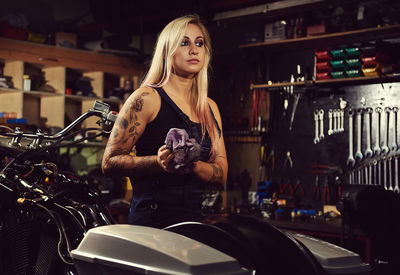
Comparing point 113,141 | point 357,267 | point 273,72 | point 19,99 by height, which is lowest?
point 357,267

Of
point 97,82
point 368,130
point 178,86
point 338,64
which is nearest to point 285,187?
point 368,130

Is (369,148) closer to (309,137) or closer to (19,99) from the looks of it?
(309,137)

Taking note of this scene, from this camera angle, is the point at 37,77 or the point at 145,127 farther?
the point at 37,77

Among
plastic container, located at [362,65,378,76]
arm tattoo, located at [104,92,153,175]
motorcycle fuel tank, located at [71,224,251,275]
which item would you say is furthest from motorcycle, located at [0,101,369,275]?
plastic container, located at [362,65,378,76]

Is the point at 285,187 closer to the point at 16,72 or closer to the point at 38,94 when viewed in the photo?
the point at 38,94

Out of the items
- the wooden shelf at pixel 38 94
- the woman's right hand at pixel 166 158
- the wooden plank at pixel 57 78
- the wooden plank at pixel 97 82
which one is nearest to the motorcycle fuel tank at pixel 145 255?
the woman's right hand at pixel 166 158

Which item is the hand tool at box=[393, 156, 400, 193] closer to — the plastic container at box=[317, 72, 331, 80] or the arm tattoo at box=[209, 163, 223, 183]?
the plastic container at box=[317, 72, 331, 80]

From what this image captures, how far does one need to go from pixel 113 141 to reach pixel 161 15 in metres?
4.27

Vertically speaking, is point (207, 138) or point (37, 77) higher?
point (37, 77)

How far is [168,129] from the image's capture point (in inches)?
63.1

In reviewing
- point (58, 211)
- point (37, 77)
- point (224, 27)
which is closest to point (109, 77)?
point (37, 77)

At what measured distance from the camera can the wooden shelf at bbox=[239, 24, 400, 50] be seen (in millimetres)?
4051

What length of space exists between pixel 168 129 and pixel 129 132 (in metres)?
0.13

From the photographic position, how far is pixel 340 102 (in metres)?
4.52
